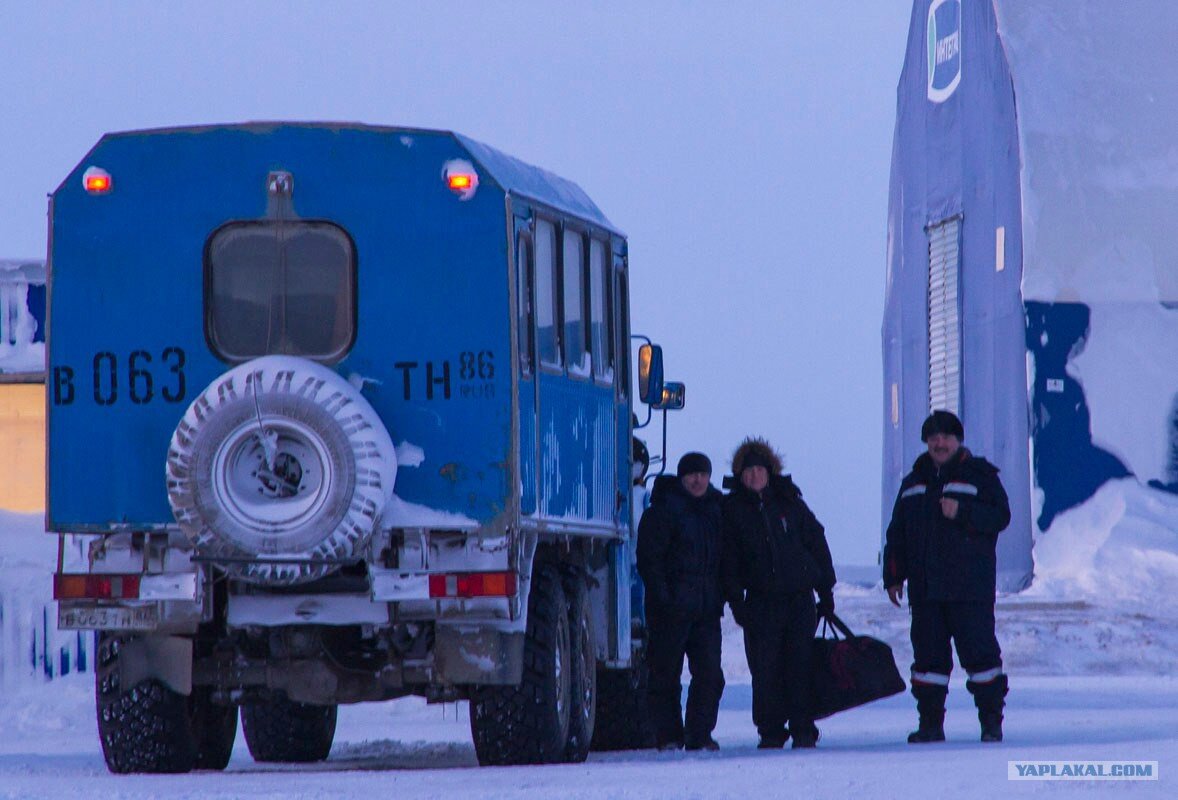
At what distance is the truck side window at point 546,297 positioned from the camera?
11727 mm

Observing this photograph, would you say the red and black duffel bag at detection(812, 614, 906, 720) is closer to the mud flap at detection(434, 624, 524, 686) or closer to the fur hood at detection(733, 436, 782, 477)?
the fur hood at detection(733, 436, 782, 477)

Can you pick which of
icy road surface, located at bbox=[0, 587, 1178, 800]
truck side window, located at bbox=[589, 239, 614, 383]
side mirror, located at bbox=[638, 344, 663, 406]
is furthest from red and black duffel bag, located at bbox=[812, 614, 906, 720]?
truck side window, located at bbox=[589, 239, 614, 383]

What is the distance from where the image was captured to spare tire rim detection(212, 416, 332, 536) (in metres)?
10.8

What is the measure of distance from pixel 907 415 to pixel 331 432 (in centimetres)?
2544

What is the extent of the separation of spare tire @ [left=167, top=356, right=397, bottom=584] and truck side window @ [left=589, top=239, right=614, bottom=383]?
7.76 ft

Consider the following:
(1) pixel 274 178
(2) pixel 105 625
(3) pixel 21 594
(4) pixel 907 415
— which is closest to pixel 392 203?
(1) pixel 274 178

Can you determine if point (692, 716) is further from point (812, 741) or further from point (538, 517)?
point (538, 517)

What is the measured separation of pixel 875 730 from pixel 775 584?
100.0 inches

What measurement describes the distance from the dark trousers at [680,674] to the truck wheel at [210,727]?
7.95ft

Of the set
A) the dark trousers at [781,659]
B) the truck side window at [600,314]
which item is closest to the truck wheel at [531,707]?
the truck side window at [600,314]

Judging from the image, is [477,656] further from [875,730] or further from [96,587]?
[875,730]

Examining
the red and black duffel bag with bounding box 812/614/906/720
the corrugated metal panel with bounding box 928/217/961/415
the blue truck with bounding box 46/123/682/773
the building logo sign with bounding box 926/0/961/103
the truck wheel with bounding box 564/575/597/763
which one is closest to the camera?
the blue truck with bounding box 46/123/682/773

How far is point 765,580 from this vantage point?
43.8 ft

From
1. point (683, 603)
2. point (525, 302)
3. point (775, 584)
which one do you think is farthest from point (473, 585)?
point (775, 584)
